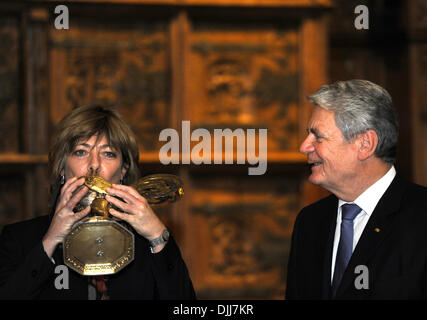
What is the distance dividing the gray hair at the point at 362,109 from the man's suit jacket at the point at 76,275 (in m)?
0.73

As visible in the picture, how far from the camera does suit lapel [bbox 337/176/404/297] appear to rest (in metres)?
2.07

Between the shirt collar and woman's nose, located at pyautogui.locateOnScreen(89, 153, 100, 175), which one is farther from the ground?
woman's nose, located at pyautogui.locateOnScreen(89, 153, 100, 175)

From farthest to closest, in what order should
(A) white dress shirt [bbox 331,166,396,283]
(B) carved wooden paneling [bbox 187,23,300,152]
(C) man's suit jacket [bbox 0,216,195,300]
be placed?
(B) carved wooden paneling [bbox 187,23,300,152] < (A) white dress shirt [bbox 331,166,396,283] < (C) man's suit jacket [bbox 0,216,195,300]

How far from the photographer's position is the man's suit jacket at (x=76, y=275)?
2055mm

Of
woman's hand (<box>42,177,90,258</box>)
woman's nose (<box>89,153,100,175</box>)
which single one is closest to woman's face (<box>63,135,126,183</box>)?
woman's nose (<box>89,153,100,175</box>)

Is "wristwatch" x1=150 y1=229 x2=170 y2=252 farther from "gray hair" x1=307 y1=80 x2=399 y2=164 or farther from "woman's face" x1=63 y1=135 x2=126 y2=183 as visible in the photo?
"gray hair" x1=307 y1=80 x2=399 y2=164

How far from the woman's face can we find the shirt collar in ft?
2.86

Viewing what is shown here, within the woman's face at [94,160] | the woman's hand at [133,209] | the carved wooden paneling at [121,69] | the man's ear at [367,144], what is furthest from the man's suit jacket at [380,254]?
the carved wooden paneling at [121,69]

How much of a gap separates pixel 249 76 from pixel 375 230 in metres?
2.40

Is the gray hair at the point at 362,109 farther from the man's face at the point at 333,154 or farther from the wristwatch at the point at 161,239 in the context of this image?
the wristwatch at the point at 161,239

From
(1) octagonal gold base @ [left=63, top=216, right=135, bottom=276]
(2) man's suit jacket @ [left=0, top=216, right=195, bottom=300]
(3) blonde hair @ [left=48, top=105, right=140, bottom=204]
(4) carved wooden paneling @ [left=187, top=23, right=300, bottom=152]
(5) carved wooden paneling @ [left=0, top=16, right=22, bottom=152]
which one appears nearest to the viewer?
(1) octagonal gold base @ [left=63, top=216, right=135, bottom=276]

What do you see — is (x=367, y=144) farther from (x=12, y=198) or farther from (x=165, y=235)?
(x=12, y=198)

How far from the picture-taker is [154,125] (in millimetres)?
4250

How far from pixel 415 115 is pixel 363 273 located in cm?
289
